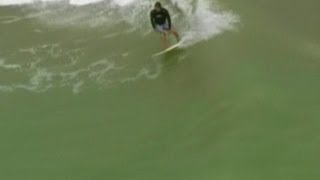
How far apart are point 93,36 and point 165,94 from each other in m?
4.28

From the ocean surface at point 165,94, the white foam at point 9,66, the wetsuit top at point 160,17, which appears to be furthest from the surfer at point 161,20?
the white foam at point 9,66

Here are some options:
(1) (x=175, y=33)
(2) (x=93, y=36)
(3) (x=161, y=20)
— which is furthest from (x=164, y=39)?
(2) (x=93, y=36)

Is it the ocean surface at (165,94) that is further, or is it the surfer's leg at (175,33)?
the surfer's leg at (175,33)

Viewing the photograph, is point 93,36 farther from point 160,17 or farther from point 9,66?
point 160,17

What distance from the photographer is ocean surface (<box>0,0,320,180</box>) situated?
15297 mm

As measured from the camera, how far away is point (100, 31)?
68.4 ft

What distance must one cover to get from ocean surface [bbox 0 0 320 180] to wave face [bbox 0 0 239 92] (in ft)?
0.14

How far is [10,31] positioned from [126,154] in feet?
25.9

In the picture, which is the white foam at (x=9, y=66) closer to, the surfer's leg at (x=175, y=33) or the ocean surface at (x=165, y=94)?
the ocean surface at (x=165, y=94)

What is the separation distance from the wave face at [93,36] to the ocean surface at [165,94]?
43 millimetres

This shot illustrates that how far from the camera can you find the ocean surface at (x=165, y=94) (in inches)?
602

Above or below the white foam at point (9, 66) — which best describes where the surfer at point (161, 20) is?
below

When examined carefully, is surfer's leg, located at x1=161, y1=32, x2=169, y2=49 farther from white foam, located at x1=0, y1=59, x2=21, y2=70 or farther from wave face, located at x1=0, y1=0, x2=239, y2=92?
white foam, located at x1=0, y1=59, x2=21, y2=70

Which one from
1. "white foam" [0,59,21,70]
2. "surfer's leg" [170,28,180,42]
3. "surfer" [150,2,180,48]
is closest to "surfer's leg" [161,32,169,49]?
"surfer" [150,2,180,48]
